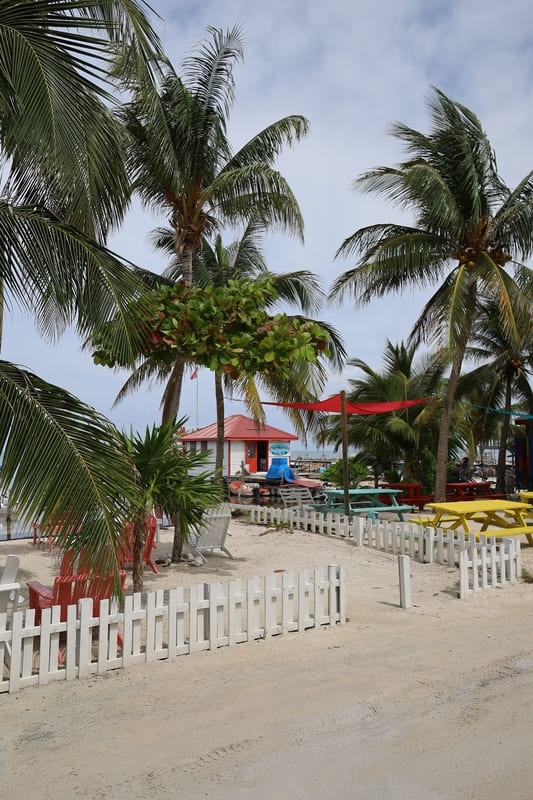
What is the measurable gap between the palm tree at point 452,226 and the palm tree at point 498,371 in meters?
5.32

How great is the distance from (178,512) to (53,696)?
2.98 m

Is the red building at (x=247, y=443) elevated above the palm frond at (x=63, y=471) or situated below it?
above

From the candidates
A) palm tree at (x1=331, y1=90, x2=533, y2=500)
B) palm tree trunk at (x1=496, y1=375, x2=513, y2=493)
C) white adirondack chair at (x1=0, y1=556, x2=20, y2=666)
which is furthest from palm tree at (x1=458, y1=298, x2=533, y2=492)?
white adirondack chair at (x1=0, y1=556, x2=20, y2=666)

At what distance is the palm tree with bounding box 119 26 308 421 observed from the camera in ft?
34.9

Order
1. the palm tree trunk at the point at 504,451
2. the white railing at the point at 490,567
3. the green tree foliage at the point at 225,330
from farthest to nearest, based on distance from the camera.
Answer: the palm tree trunk at the point at 504,451
the white railing at the point at 490,567
the green tree foliage at the point at 225,330

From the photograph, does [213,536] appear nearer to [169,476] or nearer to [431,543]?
[169,476]

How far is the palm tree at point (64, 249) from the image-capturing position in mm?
4340

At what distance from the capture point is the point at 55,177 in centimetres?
534

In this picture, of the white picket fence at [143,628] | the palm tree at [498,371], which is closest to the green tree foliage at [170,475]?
the white picket fence at [143,628]

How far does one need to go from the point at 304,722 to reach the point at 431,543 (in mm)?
5989

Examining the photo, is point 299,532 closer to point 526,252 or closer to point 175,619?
point 175,619

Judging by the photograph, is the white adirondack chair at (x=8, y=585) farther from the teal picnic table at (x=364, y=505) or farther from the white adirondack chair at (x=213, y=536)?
the teal picnic table at (x=364, y=505)

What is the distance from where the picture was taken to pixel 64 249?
539 cm

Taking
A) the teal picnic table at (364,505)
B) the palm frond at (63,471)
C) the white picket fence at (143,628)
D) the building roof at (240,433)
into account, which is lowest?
the white picket fence at (143,628)
